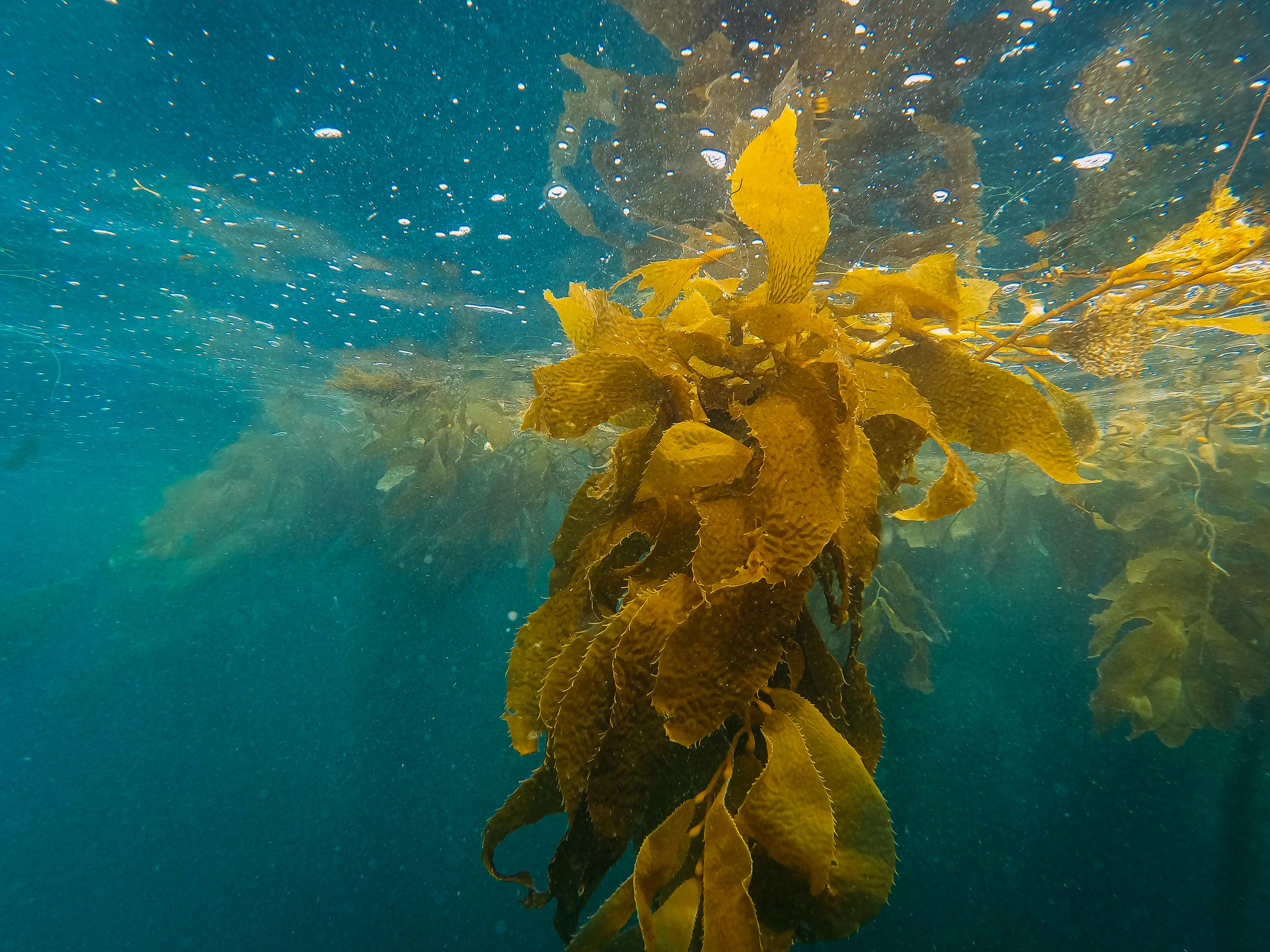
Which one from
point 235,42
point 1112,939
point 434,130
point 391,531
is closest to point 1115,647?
point 434,130

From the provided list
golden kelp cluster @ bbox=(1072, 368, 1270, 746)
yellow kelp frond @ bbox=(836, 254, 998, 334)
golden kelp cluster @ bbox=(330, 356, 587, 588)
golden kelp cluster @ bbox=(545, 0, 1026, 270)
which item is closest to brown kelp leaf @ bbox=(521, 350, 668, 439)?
yellow kelp frond @ bbox=(836, 254, 998, 334)

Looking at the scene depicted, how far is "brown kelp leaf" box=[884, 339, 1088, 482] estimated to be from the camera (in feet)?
4.00

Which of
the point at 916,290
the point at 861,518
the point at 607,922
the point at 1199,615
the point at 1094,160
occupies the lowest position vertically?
the point at 1199,615

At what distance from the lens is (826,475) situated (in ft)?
3.47

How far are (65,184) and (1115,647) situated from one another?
10.8m

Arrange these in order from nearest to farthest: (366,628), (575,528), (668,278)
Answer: (575,528), (668,278), (366,628)

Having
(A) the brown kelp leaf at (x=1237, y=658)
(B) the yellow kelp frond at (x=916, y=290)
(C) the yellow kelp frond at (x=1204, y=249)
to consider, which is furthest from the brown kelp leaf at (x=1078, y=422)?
(A) the brown kelp leaf at (x=1237, y=658)

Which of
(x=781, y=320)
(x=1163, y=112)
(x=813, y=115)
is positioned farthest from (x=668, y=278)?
(x=1163, y=112)

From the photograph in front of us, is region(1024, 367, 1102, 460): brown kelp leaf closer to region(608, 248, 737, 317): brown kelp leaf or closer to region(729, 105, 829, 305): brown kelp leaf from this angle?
region(729, 105, 829, 305): brown kelp leaf

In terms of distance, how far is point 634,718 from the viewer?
1.05 metres

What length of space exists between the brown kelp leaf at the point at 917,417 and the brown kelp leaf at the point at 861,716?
0.40 meters

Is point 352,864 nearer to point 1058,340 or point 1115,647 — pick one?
point 1115,647

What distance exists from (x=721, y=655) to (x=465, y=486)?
7126 millimetres

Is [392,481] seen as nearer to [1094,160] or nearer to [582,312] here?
[582,312]
